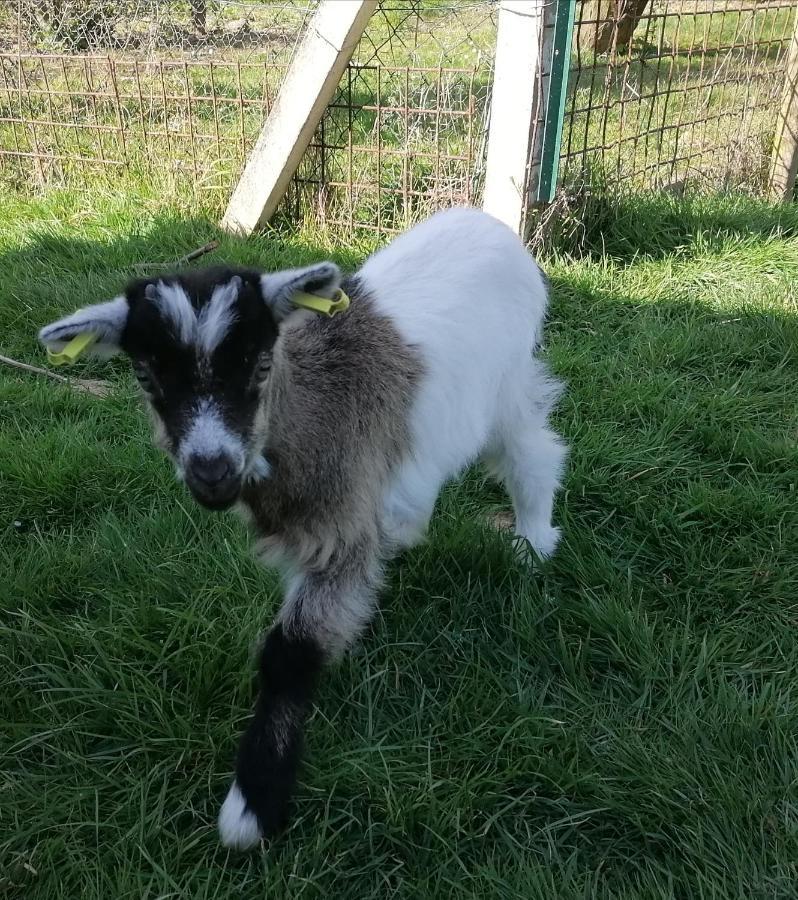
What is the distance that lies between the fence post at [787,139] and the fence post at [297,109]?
→ 3.22 meters

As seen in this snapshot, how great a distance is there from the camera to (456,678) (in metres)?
2.22

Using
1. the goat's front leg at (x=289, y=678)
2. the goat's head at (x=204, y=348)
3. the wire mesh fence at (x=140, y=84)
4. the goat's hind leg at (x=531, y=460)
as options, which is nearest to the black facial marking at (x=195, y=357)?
the goat's head at (x=204, y=348)

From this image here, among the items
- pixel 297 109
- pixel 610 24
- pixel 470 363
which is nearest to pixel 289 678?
pixel 470 363

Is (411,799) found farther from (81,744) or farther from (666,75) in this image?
(666,75)

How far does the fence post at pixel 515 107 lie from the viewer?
389cm

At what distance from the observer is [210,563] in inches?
100

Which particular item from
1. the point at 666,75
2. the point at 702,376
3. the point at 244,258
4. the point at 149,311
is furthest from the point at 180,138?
the point at 149,311

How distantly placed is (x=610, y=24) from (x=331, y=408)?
3.60 meters

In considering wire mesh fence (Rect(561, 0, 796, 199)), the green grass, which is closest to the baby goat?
the green grass

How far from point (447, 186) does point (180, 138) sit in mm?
A: 1932

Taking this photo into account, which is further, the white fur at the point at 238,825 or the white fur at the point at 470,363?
the white fur at the point at 470,363

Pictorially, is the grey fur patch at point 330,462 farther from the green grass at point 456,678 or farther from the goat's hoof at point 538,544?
the goat's hoof at point 538,544

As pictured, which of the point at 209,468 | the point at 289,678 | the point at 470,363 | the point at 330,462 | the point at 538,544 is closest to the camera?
the point at 209,468

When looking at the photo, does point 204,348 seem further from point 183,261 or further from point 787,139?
point 787,139
